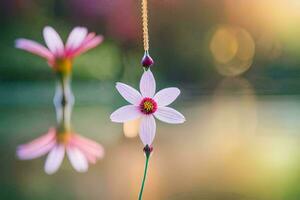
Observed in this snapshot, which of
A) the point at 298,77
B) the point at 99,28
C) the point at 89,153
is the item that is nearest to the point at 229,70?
the point at 298,77

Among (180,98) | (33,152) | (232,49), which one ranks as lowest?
(33,152)

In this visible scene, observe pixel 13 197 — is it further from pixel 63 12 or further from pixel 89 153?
pixel 63 12

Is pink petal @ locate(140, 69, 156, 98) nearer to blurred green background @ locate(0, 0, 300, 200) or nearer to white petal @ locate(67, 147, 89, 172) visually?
white petal @ locate(67, 147, 89, 172)

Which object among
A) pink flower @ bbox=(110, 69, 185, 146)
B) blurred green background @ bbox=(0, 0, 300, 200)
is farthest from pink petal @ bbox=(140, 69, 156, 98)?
blurred green background @ bbox=(0, 0, 300, 200)

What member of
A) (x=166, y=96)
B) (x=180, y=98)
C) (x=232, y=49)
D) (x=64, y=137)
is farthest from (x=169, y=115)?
(x=232, y=49)

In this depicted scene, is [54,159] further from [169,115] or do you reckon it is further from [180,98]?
[180,98]

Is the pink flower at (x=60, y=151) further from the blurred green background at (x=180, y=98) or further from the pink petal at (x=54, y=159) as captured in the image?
the blurred green background at (x=180, y=98)
